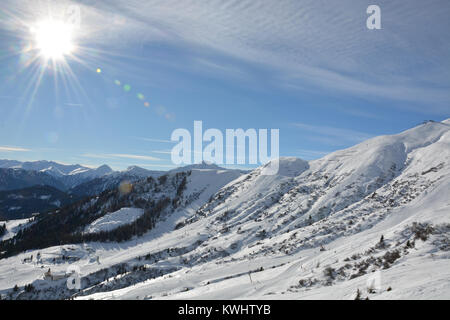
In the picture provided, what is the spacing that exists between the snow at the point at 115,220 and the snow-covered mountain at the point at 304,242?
3.88 m

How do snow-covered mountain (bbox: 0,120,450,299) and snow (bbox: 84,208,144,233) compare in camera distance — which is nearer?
snow-covered mountain (bbox: 0,120,450,299)

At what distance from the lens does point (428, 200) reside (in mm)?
53750

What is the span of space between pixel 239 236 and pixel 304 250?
96.5ft

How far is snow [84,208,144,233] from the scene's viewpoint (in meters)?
134

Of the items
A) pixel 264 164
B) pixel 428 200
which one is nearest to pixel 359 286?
pixel 428 200

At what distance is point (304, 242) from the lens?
172ft

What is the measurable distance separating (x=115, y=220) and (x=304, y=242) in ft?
394

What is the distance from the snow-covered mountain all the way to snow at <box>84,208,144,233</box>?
388cm

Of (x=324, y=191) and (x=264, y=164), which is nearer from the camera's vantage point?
(x=324, y=191)

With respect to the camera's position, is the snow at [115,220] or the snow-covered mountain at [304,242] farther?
the snow at [115,220]

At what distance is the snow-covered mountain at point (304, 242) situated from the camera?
65.3 ft

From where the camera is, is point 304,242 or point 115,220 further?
point 115,220
